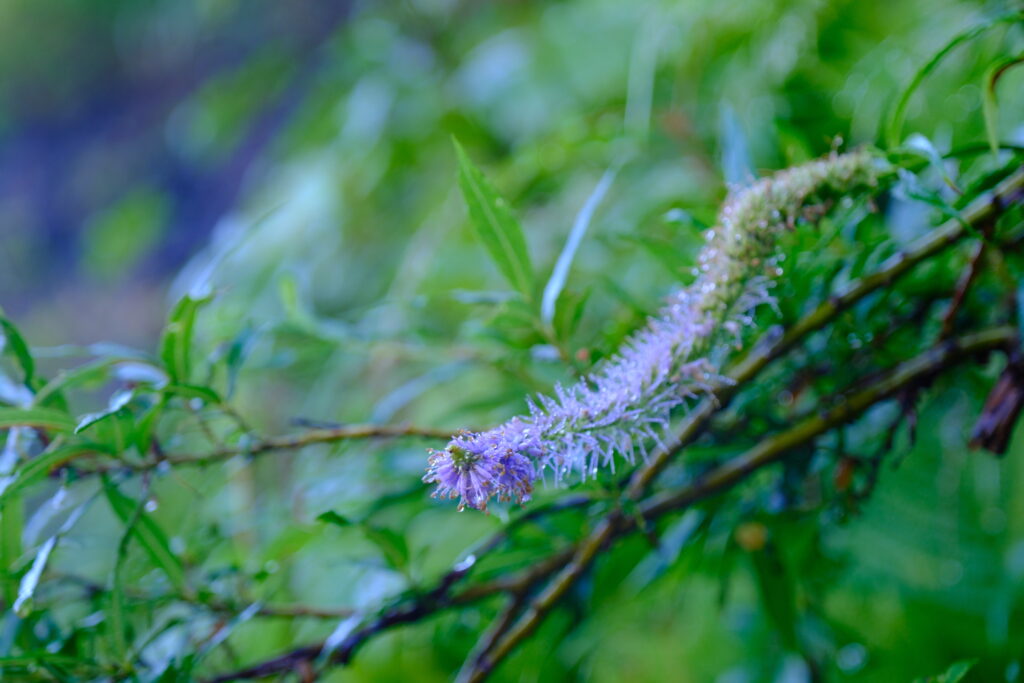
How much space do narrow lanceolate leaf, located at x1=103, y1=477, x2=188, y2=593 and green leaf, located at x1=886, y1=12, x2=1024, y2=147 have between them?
0.37 metres

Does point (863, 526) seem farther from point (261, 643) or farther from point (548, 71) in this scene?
point (548, 71)

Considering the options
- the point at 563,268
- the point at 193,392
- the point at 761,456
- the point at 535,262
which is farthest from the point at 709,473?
the point at 535,262

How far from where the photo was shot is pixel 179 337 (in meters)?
0.38

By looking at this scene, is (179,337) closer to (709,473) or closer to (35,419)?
(35,419)

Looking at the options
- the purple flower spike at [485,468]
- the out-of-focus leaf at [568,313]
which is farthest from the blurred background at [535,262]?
the purple flower spike at [485,468]

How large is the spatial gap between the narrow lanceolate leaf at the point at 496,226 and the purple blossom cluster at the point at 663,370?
63mm

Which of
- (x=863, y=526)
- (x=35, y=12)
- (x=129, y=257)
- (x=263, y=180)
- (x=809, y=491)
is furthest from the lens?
(x=35, y=12)

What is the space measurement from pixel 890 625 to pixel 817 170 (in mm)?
574

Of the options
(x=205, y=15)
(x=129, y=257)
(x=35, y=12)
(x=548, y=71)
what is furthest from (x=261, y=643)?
(x=35, y=12)

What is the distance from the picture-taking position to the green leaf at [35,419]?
13.1 inches

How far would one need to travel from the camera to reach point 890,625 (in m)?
0.73

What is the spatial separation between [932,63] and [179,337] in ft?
1.14

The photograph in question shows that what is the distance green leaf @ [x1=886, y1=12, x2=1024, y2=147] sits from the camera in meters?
0.32

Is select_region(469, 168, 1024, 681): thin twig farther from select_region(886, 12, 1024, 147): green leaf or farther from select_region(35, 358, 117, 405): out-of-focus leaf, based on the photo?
select_region(35, 358, 117, 405): out-of-focus leaf
